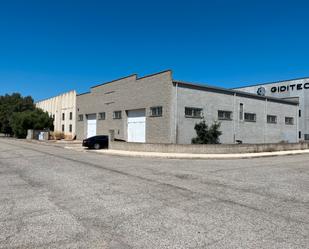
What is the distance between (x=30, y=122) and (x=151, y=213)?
2261 inches

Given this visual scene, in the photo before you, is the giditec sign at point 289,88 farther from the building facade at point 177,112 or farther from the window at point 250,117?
the window at point 250,117

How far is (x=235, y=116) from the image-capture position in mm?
34125

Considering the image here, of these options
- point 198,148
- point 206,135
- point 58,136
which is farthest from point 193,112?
point 58,136

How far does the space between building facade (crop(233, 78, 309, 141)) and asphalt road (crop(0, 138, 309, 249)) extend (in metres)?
45.1

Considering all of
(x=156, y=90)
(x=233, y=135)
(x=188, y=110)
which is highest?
(x=156, y=90)

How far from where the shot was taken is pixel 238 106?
3475 cm

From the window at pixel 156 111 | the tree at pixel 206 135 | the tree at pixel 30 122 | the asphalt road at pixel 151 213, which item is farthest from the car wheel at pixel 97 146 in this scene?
the tree at pixel 30 122

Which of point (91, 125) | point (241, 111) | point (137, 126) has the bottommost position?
point (137, 126)

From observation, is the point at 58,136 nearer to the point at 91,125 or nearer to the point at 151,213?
the point at 91,125

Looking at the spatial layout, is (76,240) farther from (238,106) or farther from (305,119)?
(305,119)

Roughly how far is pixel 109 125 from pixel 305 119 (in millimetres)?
34457

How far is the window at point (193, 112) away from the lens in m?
29.9

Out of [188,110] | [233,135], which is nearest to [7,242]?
[188,110]

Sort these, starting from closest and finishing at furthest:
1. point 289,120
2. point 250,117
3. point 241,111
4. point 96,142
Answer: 1. point 96,142
2. point 241,111
3. point 250,117
4. point 289,120
